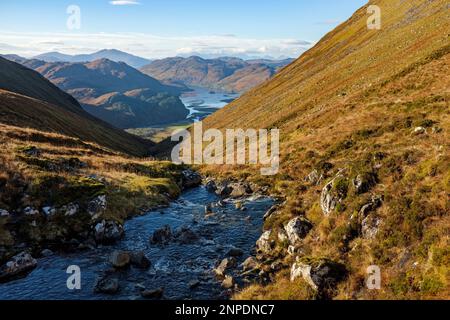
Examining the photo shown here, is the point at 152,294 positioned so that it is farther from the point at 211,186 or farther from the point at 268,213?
the point at 211,186

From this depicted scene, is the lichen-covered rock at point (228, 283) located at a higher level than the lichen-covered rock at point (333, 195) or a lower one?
lower

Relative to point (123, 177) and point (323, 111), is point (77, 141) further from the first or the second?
point (323, 111)

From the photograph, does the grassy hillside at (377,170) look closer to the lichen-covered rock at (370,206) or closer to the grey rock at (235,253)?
the lichen-covered rock at (370,206)

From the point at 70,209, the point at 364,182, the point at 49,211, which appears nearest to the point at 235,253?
the point at 364,182

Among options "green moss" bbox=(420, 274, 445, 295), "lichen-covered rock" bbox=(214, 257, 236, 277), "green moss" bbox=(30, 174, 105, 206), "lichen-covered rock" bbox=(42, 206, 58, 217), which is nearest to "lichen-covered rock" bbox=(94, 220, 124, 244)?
"lichen-covered rock" bbox=(42, 206, 58, 217)

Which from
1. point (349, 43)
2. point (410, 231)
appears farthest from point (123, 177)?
point (349, 43)

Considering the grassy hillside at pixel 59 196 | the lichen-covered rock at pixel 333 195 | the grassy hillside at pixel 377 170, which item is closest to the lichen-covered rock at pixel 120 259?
the grassy hillside at pixel 59 196

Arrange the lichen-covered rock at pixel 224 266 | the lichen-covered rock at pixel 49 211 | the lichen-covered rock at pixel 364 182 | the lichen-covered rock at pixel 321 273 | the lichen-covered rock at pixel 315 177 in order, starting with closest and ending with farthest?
1. the lichen-covered rock at pixel 321 273
2. the lichen-covered rock at pixel 224 266
3. the lichen-covered rock at pixel 364 182
4. the lichen-covered rock at pixel 49 211
5. the lichen-covered rock at pixel 315 177
